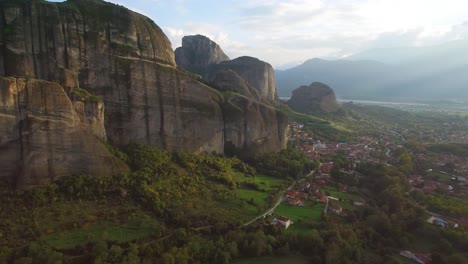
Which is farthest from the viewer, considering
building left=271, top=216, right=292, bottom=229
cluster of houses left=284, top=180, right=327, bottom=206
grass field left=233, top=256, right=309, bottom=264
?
cluster of houses left=284, top=180, right=327, bottom=206

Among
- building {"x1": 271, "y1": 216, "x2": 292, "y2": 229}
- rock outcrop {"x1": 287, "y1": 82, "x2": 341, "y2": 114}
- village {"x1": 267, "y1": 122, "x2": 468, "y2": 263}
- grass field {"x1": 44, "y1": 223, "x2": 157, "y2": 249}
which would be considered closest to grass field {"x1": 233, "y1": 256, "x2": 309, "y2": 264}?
village {"x1": 267, "y1": 122, "x2": 468, "y2": 263}

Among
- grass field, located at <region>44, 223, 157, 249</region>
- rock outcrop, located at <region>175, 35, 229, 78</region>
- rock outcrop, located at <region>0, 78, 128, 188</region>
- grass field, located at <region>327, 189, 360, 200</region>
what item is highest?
rock outcrop, located at <region>175, 35, 229, 78</region>

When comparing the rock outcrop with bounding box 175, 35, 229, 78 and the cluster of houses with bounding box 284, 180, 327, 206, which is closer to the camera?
the cluster of houses with bounding box 284, 180, 327, 206

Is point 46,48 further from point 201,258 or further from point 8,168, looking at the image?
point 201,258

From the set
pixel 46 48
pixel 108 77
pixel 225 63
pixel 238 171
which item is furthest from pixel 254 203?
pixel 225 63

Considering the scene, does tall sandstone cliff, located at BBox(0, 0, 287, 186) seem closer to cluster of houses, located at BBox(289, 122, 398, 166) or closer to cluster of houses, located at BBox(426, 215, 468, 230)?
cluster of houses, located at BBox(426, 215, 468, 230)

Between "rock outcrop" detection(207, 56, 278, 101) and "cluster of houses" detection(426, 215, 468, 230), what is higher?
"rock outcrop" detection(207, 56, 278, 101)

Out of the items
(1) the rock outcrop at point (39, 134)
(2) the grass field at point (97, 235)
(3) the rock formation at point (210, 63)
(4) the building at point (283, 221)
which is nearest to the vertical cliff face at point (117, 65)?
(1) the rock outcrop at point (39, 134)

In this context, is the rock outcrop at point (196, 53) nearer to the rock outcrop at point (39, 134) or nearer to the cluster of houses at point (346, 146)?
the cluster of houses at point (346, 146)

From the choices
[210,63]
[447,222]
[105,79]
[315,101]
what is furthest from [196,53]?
[447,222]
